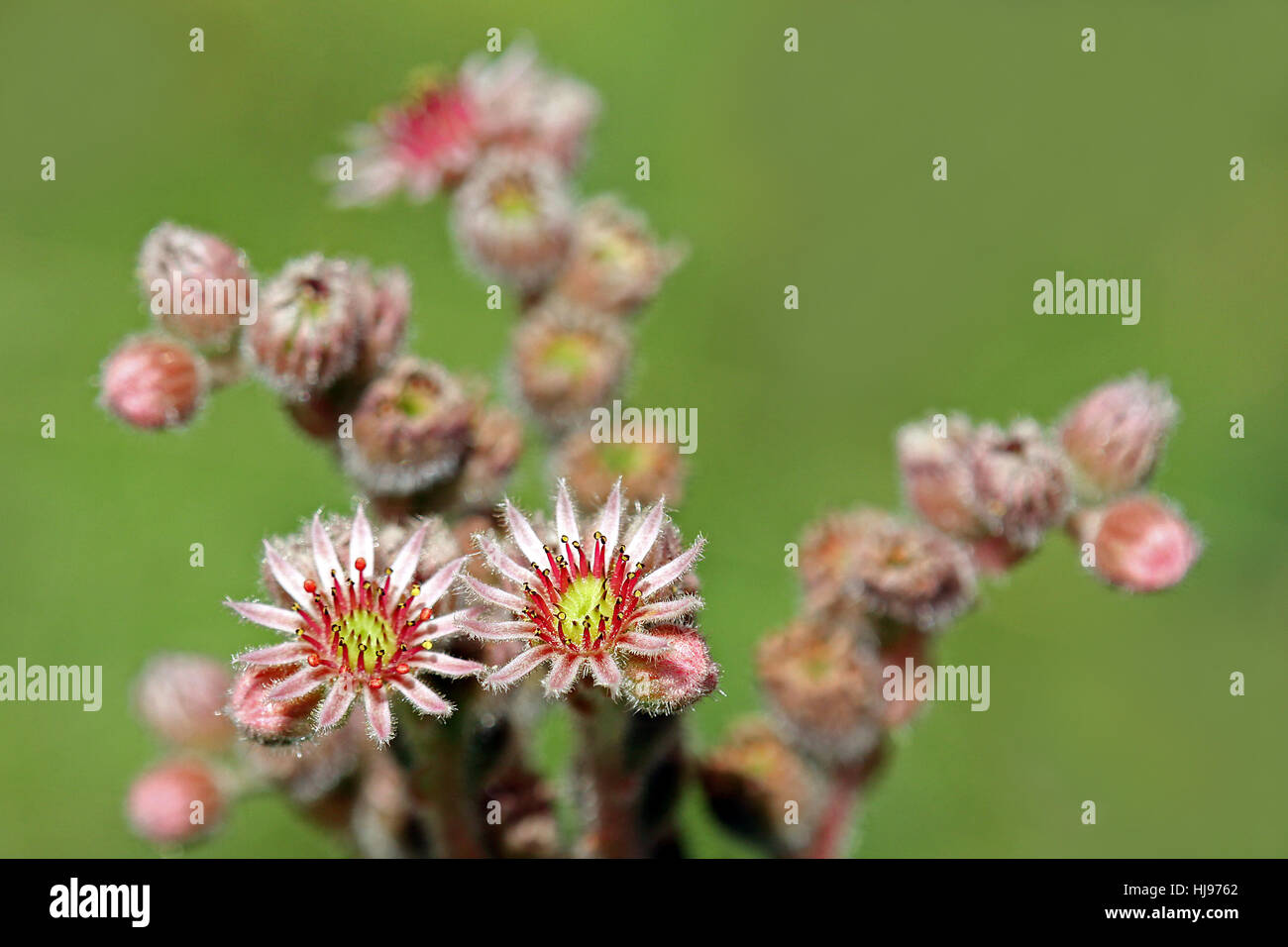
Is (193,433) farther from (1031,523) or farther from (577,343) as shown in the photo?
(1031,523)

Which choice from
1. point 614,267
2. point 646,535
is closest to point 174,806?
point 646,535

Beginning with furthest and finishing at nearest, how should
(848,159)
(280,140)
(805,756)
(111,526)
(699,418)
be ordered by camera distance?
(848,159), (280,140), (699,418), (111,526), (805,756)

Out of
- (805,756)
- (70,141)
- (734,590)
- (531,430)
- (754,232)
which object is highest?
(70,141)

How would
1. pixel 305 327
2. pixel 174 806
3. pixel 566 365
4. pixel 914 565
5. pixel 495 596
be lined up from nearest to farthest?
1. pixel 495 596
2. pixel 305 327
3. pixel 914 565
4. pixel 174 806
5. pixel 566 365

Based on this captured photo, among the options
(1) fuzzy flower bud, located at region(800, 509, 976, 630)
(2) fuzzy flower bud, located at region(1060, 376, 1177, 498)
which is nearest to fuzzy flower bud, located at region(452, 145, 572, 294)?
(1) fuzzy flower bud, located at region(800, 509, 976, 630)

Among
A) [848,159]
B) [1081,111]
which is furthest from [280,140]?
[1081,111]

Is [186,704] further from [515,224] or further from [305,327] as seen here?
[515,224]
